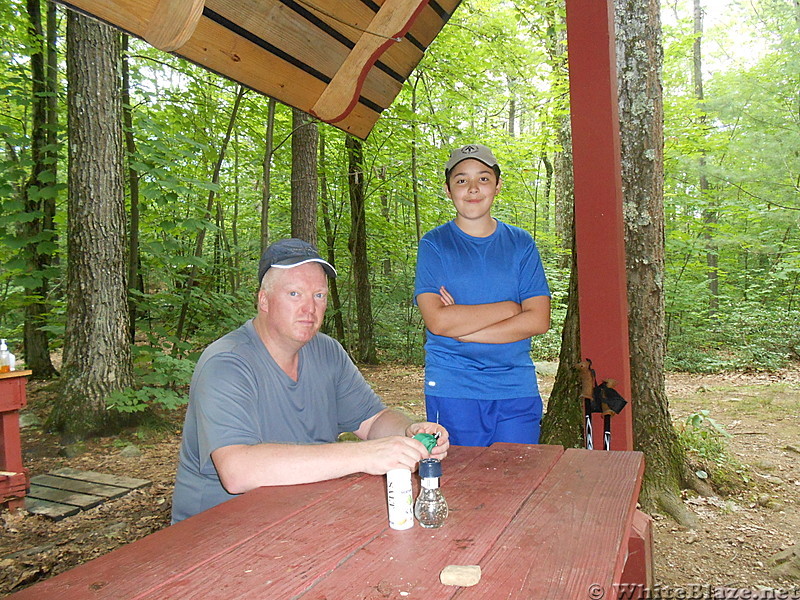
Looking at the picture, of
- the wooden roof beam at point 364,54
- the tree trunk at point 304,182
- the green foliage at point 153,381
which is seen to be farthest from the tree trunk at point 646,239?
the tree trunk at point 304,182

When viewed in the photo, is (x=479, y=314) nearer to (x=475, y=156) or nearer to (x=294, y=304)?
(x=475, y=156)

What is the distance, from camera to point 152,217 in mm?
7328

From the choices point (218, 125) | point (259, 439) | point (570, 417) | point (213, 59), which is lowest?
point (570, 417)

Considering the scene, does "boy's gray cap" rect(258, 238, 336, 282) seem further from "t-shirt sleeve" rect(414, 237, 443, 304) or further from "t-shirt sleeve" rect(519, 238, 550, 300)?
"t-shirt sleeve" rect(519, 238, 550, 300)

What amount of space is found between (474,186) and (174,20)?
1.38 meters

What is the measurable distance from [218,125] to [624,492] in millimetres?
8196

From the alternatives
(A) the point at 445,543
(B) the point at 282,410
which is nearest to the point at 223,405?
(B) the point at 282,410

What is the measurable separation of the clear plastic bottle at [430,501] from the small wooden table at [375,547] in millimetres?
23

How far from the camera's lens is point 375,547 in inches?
48.8

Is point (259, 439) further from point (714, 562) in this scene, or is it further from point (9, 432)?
point (9, 432)

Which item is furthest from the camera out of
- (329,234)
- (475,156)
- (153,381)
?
(329,234)

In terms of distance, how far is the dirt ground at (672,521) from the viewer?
9.95ft

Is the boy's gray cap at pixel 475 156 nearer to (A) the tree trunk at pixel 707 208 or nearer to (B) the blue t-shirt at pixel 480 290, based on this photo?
(B) the blue t-shirt at pixel 480 290

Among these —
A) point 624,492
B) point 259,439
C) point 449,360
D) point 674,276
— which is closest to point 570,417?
point 449,360
